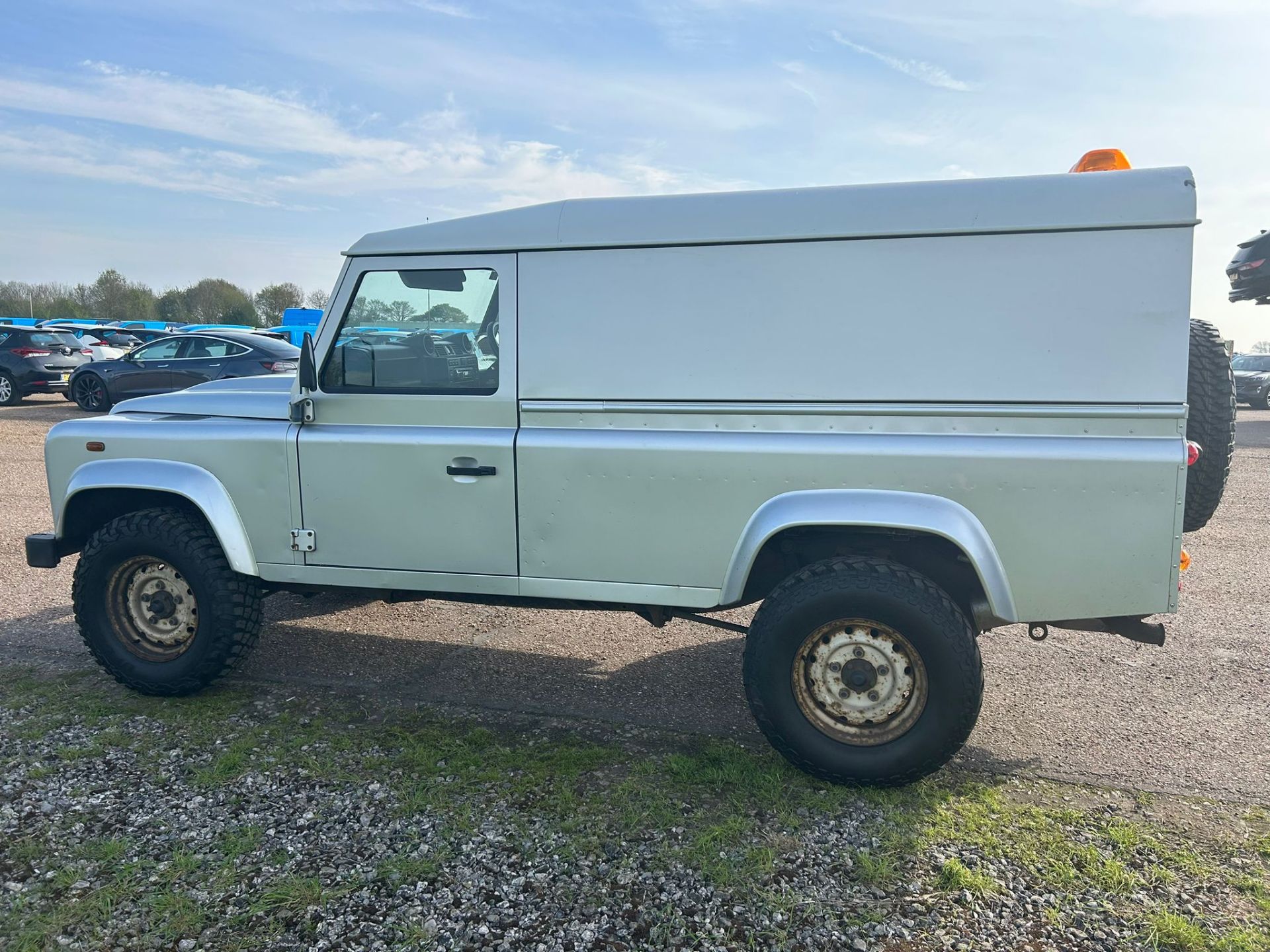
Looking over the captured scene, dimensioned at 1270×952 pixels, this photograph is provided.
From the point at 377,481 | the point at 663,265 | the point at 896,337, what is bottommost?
the point at 377,481

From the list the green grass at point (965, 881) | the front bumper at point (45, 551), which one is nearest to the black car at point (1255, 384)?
the green grass at point (965, 881)

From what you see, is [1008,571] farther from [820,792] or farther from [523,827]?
[523,827]

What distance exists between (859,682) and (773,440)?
103 cm

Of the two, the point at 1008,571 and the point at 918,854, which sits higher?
the point at 1008,571

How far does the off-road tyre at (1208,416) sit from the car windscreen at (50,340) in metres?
19.1

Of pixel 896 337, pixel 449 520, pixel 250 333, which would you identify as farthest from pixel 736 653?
pixel 250 333

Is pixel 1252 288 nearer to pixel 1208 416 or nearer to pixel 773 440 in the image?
pixel 1208 416

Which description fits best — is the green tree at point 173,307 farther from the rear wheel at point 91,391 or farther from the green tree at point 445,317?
the green tree at point 445,317

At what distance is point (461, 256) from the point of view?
3932 mm

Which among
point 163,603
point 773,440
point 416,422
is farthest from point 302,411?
point 773,440

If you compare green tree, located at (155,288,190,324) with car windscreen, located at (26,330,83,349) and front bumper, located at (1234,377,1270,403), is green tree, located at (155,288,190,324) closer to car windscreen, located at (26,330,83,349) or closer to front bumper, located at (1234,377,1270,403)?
car windscreen, located at (26,330,83,349)

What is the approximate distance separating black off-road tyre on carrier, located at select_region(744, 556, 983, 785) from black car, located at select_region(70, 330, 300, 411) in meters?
11.3

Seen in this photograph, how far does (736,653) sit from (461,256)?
2.78 m

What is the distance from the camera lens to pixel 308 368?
4.07 metres
